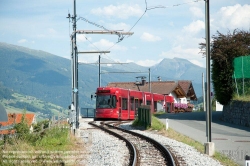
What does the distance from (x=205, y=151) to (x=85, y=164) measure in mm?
4799

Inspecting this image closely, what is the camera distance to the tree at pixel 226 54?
3556 cm

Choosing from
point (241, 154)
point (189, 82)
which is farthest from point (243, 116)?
point (189, 82)

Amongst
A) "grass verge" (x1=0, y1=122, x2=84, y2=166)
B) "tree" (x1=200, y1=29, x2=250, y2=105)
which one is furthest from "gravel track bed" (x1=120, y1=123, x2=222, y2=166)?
"tree" (x1=200, y1=29, x2=250, y2=105)

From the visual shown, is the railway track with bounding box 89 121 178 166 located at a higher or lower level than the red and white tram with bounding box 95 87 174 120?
lower

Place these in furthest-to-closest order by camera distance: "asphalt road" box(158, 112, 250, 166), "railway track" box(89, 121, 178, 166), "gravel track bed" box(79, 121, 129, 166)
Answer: "asphalt road" box(158, 112, 250, 166) < "gravel track bed" box(79, 121, 129, 166) < "railway track" box(89, 121, 178, 166)

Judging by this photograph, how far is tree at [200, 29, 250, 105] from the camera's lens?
35.6m

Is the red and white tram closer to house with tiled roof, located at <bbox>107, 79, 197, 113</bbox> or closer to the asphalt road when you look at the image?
the asphalt road

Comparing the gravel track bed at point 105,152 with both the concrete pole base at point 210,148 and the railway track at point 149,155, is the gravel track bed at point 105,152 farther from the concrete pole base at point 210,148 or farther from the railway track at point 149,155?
the concrete pole base at point 210,148

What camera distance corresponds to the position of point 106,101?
43.7 metres

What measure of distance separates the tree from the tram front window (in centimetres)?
974

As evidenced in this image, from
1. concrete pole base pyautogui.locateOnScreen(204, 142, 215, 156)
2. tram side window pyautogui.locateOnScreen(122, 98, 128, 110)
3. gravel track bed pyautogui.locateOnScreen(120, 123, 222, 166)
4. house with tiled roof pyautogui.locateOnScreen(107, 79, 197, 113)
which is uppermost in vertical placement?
house with tiled roof pyautogui.locateOnScreen(107, 79, 197, 113)

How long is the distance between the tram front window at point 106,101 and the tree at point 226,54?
974 cm

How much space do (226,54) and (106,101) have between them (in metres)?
12.0

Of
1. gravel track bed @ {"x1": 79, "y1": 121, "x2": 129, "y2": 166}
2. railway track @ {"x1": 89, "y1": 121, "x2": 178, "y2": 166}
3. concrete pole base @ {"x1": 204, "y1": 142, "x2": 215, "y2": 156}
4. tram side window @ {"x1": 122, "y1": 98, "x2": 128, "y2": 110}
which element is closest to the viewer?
railway track @ {"x1": 89, "y1": 121, "x2": 178, "y2": 166}
